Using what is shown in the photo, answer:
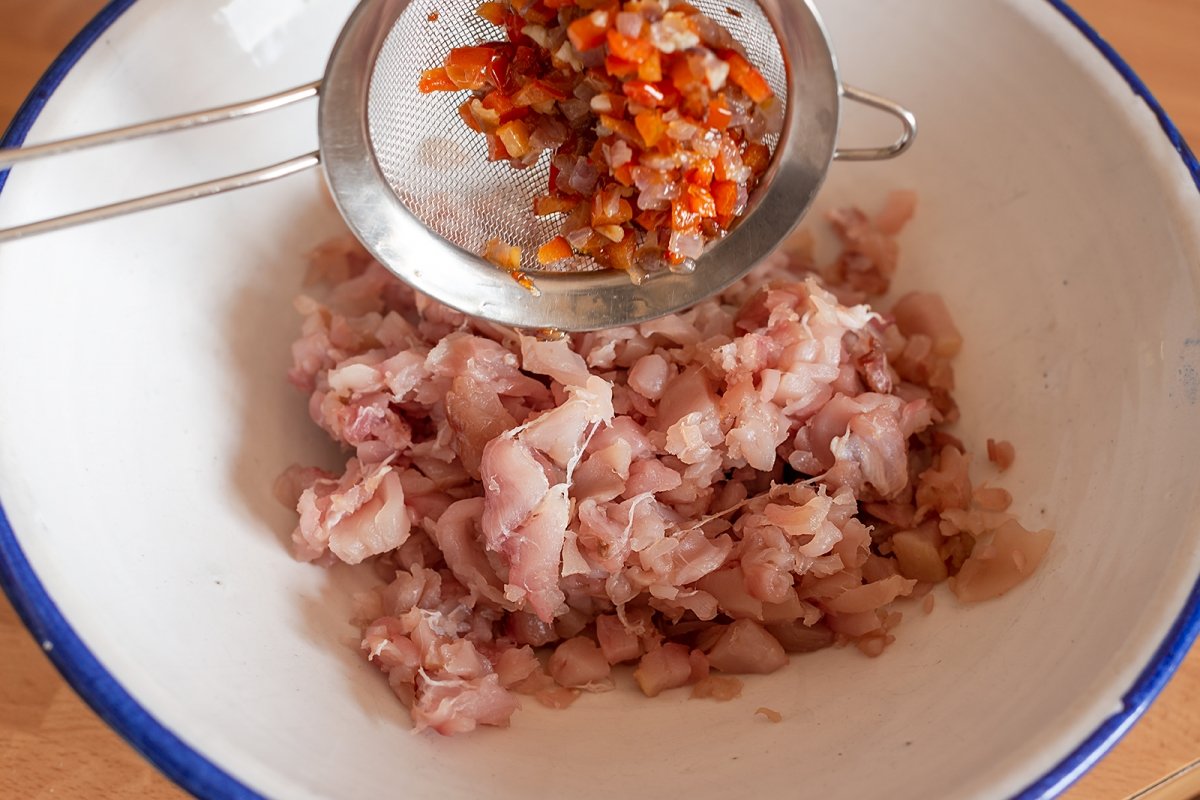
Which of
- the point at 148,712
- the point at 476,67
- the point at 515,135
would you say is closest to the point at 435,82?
the point at 476,67

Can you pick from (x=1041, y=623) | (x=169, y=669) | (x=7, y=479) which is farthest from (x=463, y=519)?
(x=1041, y=623)

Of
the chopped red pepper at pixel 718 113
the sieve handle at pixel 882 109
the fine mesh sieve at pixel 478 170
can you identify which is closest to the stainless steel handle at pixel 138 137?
the fine mesh sieve at pixel 478 170

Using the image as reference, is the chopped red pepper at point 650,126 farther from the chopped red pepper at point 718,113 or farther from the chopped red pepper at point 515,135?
the chopped red pepper at point 515,135

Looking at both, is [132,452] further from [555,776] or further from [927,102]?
[927,102]

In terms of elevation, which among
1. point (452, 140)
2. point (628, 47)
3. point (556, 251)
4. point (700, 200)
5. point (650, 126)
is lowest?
point (556, 251)

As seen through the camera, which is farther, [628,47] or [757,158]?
[757,158]

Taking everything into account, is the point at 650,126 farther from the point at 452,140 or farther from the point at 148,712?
the point at 148,712
